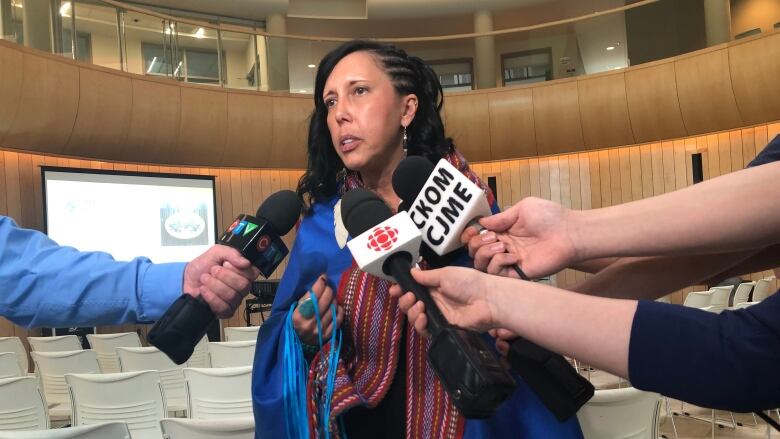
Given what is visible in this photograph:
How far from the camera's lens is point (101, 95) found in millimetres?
8273

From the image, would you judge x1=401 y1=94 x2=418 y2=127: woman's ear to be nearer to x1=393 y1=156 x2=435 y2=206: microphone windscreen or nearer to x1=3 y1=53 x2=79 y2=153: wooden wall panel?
x1=393 y1=156 x2=435 y2=206: microphone windscreen

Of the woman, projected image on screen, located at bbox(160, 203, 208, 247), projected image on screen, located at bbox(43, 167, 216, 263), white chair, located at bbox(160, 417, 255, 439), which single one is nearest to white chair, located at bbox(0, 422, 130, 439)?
white chair, located at bbox(160, 417, 255, 439)

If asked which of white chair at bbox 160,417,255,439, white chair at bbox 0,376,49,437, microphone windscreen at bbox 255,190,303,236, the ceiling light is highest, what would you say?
the ceiling light

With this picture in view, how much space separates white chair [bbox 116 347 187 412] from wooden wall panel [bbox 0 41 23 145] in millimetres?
4547

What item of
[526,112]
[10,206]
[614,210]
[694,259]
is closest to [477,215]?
[614,210]

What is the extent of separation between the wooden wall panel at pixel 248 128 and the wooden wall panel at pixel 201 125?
12 centimetres

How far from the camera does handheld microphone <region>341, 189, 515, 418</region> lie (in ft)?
2.68

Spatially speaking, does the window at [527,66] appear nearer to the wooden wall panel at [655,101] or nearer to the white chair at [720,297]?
the wooden wall panel at [655,101]

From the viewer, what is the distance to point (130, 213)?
29.0ft

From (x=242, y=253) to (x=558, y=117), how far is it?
31.8 feet

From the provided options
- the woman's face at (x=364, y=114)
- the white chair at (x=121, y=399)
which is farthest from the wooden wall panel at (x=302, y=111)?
the woman's face at (x=364, y=114)

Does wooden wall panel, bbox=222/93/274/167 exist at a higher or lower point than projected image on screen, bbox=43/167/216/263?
higher

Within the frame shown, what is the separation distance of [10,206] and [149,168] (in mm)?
2100

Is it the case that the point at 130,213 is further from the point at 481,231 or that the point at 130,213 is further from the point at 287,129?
the point at 481,231
